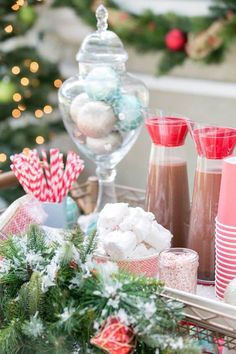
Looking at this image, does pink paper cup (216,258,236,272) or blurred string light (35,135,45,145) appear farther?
blurred string light (35,135,45,145)

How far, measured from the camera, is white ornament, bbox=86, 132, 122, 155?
1.25 m

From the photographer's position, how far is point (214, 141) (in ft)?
3.19

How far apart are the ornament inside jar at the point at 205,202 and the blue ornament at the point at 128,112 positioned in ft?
0.77

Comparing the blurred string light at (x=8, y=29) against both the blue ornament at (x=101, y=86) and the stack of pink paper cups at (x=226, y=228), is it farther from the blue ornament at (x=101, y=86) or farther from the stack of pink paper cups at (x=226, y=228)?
the stack of pink paper cups at (x=226, y=228)

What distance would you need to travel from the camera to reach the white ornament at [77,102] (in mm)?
1232

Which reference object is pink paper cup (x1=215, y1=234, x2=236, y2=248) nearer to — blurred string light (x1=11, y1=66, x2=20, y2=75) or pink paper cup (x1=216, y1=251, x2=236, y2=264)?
pink paper cup (x1=216, y1=251, x2=236, y2=264)

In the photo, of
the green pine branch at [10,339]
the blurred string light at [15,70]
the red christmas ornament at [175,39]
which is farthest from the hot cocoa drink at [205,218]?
the blurred string light at [15,70]

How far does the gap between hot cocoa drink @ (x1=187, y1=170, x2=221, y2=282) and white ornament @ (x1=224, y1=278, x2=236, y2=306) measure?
140 millimetres

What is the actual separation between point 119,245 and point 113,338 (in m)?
0.24

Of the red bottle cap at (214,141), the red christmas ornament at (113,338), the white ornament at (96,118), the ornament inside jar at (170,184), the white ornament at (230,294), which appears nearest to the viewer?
the red christmas ornament at (113,338)

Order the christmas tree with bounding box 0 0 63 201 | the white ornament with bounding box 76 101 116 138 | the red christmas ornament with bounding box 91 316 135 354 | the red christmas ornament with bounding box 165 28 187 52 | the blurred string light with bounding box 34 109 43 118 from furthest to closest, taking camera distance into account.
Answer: the blurred string light with bounding box 34 109 43 118, the christmas tree with bounding box 0 0 63 201, the red christmas ornament with bounding box 165 28 187 52, the white ornament with bounding box 76 101 116 138, the red christmas ornament with bounding box 91 316 135 354

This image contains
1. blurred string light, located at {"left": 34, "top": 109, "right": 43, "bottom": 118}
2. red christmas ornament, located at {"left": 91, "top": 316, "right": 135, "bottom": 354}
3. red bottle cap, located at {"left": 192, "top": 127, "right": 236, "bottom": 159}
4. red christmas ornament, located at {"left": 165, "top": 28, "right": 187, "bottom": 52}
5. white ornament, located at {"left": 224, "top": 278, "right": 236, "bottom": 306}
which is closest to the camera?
red christmas ornament, located at {"left": 91, "top": 316, "right": 135, "bottom": 354}

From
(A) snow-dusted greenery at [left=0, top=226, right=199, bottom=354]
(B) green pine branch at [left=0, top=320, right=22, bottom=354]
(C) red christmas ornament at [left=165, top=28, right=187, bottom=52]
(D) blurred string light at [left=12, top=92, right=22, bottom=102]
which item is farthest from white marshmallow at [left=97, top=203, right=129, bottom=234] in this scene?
(D) blurred string light at [left=12, top=92, right=22, bottom=102]

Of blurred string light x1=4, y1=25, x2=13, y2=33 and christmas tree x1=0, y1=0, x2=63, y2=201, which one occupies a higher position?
blurred string light x1=4, y1=25, x2=13, y2=33
